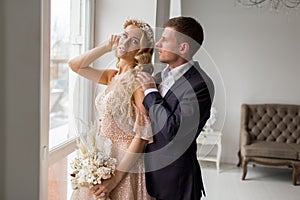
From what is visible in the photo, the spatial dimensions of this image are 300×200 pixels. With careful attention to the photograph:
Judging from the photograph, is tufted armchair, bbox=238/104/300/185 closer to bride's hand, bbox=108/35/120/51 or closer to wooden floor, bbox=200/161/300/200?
wooden floor, bbox=200/161/300/200

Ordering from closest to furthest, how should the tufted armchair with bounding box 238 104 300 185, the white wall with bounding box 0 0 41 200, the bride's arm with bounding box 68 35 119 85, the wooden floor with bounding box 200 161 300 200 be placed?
the white wall with bounding box 0 0 41 200 < the bride's arm with bounding box 68 35 119 85 < the wooden floor with bounding box 200 161 300 200 < the tufted armchair with bounding box 238 104 300 185

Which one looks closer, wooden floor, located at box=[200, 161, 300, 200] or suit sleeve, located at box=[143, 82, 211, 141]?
suit sleeve, located at box=[143, 82, 211, 141]


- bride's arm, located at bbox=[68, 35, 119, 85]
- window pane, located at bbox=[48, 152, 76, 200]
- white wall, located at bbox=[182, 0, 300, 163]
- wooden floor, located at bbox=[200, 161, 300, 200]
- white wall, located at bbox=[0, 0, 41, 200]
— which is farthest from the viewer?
white wall, located at bbox=[182, 0, 300, 163]

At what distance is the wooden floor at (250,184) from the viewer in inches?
157

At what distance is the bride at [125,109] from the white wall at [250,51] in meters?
3.86

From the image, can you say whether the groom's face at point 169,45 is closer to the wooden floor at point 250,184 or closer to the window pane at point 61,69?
the window pane at point 61,69

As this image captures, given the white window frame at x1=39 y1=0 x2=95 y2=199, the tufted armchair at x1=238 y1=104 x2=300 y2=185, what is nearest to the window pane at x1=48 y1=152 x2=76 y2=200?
the white window frame at x1=39 y1=0 x2=95 y2=199

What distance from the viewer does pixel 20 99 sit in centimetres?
120

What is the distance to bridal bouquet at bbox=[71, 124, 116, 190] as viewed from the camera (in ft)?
4.26

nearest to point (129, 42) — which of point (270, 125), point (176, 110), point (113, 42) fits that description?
point (113, 42)

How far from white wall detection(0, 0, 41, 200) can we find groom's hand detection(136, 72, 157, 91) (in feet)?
1.15

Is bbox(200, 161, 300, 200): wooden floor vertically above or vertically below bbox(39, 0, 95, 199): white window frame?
below

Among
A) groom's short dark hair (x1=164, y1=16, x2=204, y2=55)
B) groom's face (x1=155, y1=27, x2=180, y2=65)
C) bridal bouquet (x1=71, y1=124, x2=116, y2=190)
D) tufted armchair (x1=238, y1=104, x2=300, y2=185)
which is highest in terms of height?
groom's short dark hair (x1=164, y1=16, x2=204, y2=55)

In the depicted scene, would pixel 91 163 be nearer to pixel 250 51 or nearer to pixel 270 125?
pixel 270 125
